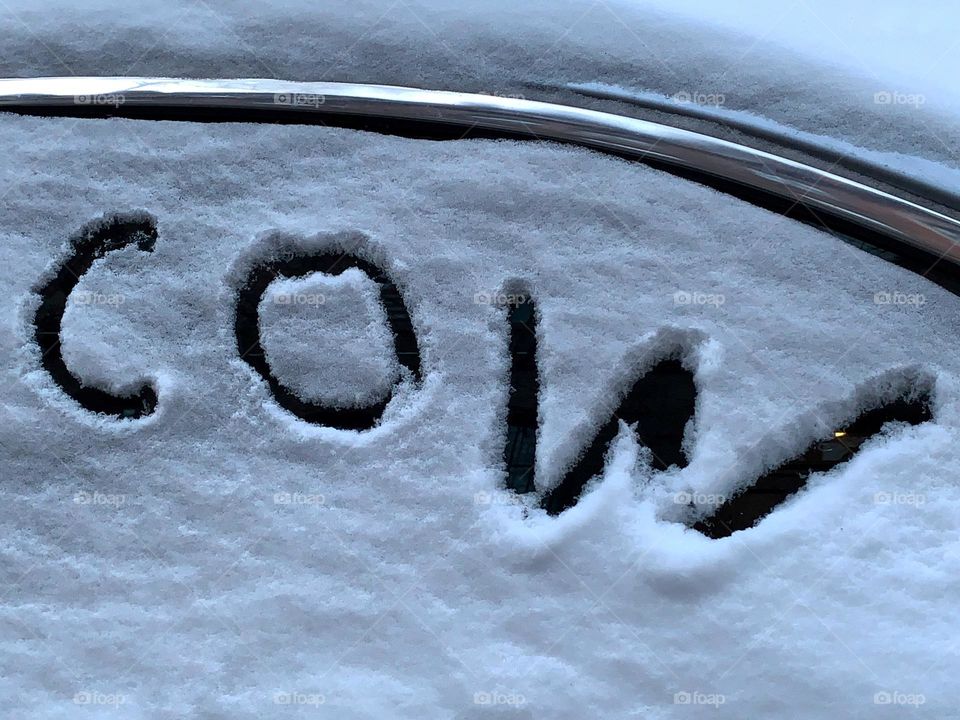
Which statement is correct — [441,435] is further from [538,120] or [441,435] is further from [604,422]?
[538,120]

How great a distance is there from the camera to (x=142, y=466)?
1530mm

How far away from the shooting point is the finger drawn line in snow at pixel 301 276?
154 cm

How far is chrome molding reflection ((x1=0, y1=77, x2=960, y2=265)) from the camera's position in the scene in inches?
60.6

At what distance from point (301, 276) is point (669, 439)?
0.74 meters

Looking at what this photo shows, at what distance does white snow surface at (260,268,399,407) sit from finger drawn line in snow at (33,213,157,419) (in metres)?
0.26

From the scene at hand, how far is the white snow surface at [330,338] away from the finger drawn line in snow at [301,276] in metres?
0.01

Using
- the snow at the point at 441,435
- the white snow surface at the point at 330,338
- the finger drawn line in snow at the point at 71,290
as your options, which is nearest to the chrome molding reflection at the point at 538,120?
the snow at the point at 441,435

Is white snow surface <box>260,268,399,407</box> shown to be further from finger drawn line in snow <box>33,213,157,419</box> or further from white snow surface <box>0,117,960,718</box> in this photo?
finger drawn line in snow <box>33,213,157,419</box>

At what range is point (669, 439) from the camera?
150 centimetres

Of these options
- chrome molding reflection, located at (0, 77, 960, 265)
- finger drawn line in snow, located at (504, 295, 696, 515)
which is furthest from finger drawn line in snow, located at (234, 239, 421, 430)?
chrome molding reflection, located at (0, 77, 960, 265)

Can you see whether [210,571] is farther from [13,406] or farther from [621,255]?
[621,255]

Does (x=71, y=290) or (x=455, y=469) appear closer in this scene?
(x=455, y=469)

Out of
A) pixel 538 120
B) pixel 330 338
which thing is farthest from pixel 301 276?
pixel 538 120

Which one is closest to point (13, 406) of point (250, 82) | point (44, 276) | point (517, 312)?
point (44, 276)
